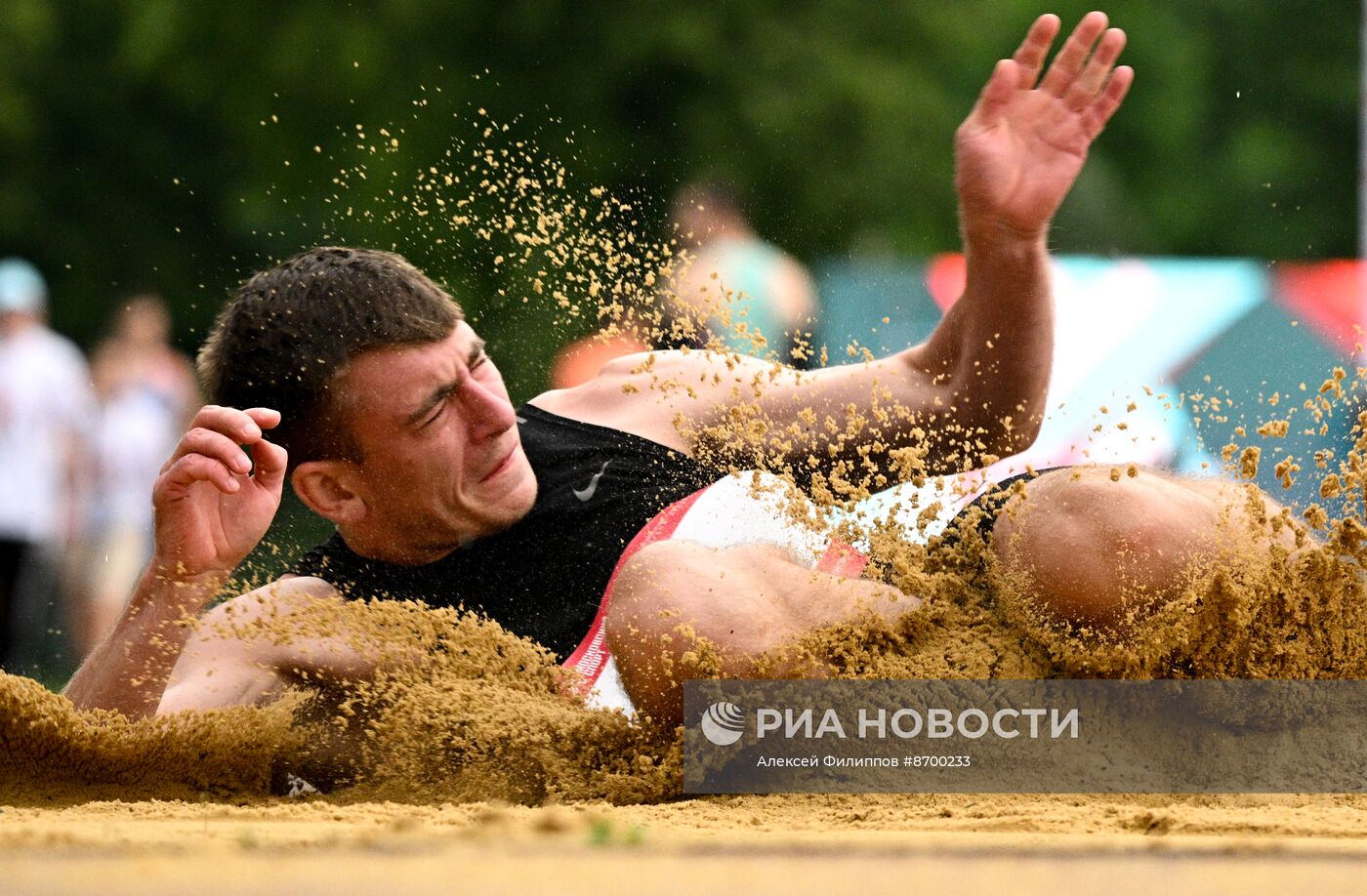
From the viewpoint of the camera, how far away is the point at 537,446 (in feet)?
11.6

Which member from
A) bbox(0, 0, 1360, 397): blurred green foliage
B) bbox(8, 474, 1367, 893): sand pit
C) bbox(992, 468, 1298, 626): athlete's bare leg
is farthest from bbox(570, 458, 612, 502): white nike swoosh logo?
bbox(0, 0, 1360, 397): blurred green foliage

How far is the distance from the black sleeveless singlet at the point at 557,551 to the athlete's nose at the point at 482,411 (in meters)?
0.18

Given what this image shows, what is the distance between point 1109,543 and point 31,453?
18.3ft

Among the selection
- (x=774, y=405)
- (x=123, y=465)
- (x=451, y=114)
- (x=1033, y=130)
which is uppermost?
(x=451, y=114)

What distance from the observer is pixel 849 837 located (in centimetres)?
236

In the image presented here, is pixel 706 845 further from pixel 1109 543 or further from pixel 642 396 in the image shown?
pixel 642 396

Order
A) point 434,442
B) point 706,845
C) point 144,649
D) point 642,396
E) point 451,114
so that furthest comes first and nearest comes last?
point 451,114 → point 642,396 → point 434,442 → point 144,649 → point 706,845

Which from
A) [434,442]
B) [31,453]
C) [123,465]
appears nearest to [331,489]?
[434,442]

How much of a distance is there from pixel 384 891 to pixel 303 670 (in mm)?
1476

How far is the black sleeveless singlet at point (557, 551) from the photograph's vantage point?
10.5 feet

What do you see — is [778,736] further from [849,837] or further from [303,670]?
[303,670]

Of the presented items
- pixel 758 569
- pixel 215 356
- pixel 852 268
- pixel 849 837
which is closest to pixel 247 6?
pixel 852 268

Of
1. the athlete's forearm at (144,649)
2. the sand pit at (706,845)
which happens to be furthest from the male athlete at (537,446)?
the sand pit at (706,845)

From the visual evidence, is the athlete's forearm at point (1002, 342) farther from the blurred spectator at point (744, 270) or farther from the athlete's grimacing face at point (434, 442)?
the athlete's grimacing face at point (434, 442)
